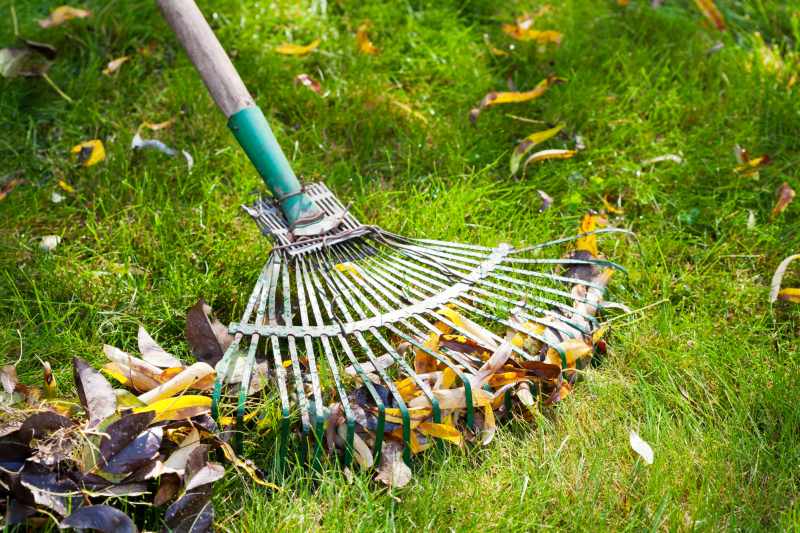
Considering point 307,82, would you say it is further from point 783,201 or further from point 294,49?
point 783,201

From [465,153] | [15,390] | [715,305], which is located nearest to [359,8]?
[465,153]

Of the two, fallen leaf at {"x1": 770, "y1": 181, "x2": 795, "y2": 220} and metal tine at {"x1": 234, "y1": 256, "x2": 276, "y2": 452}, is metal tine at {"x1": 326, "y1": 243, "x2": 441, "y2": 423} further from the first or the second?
fallen leaf at {"x1": 770, "y1": 181, "x2": 795, "y2": 220}

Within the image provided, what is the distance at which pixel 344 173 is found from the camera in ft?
9.57

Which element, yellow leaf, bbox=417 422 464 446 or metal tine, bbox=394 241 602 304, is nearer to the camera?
yellow leaf, bbox=417 422 464 446

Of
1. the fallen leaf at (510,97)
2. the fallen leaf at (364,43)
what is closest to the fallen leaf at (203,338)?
the fallen leaf at (510,97)

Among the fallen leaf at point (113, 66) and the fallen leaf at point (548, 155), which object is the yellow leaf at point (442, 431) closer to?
the fallen leaf at point (548, 155)

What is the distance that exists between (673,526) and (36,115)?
2563mm

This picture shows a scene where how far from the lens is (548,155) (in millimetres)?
2936

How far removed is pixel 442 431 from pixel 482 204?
41.1 inches

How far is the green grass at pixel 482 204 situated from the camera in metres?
1.91

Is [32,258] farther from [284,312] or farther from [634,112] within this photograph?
[634,112]

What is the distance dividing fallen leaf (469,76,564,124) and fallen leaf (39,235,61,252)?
1502 mm

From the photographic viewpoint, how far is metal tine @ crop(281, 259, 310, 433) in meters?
1.97

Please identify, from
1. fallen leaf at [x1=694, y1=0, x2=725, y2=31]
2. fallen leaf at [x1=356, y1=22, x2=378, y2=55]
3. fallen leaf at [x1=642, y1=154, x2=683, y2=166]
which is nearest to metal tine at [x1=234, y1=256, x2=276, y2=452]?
fallen leaf at [x1=356, y1=22, x2=378, y2=55]
